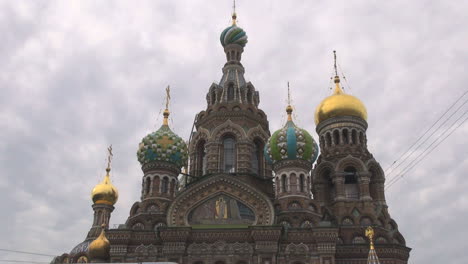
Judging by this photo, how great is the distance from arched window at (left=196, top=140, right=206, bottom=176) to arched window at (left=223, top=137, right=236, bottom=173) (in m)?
1.29

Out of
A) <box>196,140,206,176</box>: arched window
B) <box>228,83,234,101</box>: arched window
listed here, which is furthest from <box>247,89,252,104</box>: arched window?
<box>196,140,206,176</box>: arched window

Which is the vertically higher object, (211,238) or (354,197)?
(354,197)

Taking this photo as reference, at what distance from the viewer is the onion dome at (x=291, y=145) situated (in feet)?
71.7

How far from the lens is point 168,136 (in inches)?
933

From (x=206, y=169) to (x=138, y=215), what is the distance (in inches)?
167

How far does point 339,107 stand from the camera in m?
25.0

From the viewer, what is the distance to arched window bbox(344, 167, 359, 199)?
23250 millimetres

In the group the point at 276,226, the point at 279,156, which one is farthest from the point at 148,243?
the point at 279,156

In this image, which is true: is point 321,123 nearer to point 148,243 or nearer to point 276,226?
point 276,226

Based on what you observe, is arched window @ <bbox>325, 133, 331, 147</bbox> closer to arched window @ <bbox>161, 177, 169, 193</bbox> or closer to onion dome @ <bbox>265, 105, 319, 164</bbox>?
onion dome @ <bbox>265, 105, 319, 164</bbox>

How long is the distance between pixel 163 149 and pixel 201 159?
3.04 metres

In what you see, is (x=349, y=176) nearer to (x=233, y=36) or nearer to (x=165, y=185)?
(x=165, y=185)

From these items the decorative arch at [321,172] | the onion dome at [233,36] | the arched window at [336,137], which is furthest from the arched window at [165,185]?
the onion dome at [233,36]

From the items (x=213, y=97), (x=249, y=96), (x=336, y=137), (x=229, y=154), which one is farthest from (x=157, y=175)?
(x=336, y=137)
